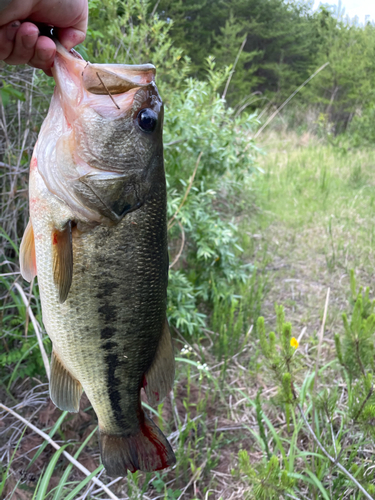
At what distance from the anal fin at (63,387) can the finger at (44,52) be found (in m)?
0.88

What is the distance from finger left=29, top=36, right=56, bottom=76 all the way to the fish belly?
13.1 inches

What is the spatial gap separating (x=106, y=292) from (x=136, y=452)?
55cm

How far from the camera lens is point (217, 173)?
3.67 meters

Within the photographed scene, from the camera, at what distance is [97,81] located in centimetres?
102

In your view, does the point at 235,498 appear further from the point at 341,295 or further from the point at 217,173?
the point at 217,173

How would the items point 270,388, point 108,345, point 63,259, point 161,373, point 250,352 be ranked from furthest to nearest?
point 250,352 → point 270,388 → point 161,373 → point 108,345 → point 63,259

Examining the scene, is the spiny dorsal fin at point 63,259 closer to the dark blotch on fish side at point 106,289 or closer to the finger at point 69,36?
the dark blotch on fish side at point 106,289

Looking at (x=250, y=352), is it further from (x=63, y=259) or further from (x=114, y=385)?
(x=63, y=259)

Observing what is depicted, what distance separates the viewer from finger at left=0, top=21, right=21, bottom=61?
1.07 m

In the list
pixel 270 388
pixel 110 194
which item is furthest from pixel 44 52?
pixel 270 388

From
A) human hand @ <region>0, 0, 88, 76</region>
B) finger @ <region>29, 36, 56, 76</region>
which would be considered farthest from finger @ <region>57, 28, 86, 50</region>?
finger @ <region>29, 36, 56, 76</region>

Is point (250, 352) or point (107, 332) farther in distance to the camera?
point (250, 352)

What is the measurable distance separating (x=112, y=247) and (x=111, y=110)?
1.29ft

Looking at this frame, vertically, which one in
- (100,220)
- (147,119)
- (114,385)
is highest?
(147,119)
